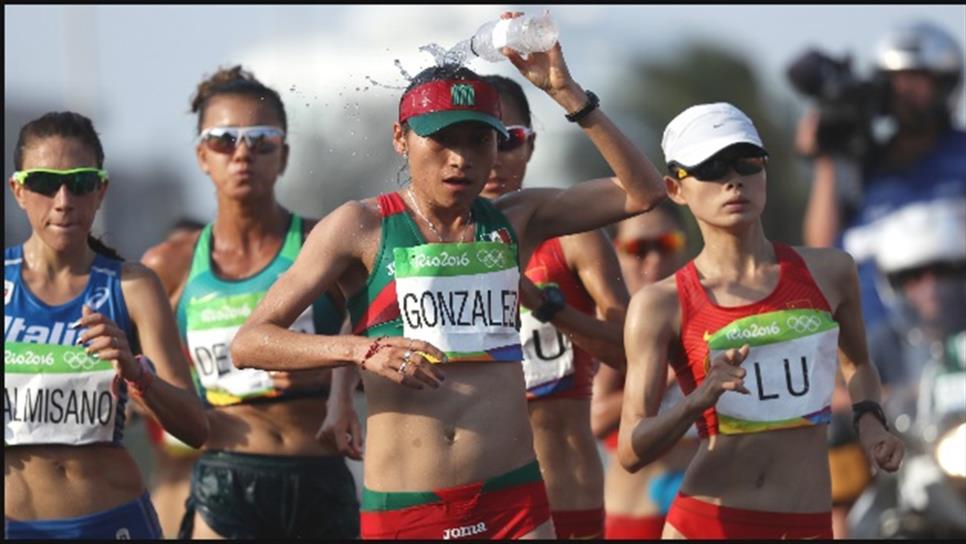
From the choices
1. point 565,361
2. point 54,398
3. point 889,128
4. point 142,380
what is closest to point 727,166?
point 565,361

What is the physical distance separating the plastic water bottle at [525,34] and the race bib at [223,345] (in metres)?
2.44

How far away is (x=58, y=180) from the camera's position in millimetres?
8125

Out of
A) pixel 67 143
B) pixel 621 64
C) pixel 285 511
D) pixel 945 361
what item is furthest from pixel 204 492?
pixel 621 64

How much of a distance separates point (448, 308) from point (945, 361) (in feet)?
15.6

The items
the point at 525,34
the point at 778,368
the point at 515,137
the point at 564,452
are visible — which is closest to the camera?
the point at 525,34

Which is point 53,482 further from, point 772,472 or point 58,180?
point 772,472

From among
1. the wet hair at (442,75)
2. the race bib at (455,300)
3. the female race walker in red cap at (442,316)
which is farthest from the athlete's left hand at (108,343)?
the wet hair at (442,75)

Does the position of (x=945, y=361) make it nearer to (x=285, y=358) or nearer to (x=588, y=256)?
(x=588, y=256)

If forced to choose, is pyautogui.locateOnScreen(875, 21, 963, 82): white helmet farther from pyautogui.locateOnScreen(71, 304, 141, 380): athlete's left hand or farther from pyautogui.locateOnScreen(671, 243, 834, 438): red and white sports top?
pyautogui.locateOnScreen(71, 304, 141, 380): athlete's left hand

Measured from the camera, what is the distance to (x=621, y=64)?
49.8 metres

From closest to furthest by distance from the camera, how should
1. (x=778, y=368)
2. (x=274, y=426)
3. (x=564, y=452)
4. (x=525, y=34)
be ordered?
(x=525, y=34), (x=778, y=368), (x=564, y=452), (x=274, y=426)

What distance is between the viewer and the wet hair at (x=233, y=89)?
9.59 m

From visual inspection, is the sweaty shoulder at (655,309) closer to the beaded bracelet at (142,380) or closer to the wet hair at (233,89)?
the beaded bracelet at (142,380)

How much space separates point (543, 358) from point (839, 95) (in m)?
3.26
